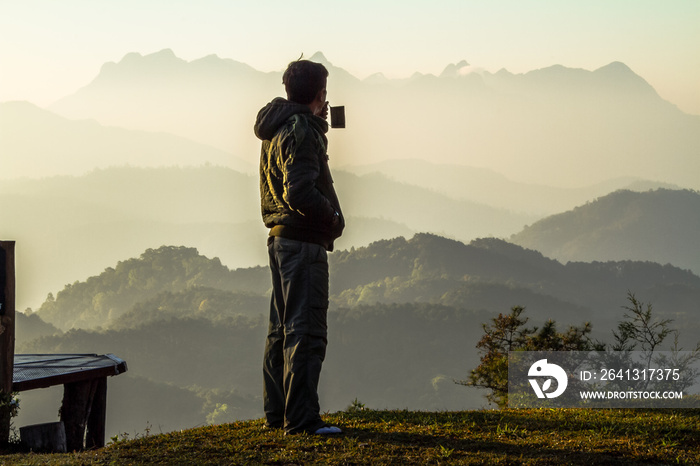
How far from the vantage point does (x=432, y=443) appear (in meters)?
7.14

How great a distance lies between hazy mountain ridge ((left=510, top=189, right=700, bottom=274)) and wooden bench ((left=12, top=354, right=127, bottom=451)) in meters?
106

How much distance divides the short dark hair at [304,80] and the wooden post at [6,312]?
4466mm

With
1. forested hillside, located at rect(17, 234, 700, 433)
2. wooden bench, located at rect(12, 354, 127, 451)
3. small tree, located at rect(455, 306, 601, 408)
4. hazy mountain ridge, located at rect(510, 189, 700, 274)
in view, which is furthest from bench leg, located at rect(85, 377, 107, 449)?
hazy mountain ridge, located at rect(510, 189, 700, 274)

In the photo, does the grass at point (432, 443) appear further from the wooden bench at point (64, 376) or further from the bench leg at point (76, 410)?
the bench leg at point (76, 410)

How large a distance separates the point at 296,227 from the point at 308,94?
1.37 m

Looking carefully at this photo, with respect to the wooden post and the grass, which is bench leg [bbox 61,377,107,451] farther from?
the grass

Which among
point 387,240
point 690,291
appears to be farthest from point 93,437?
point 690,291

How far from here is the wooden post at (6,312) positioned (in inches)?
377

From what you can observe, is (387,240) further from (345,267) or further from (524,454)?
(524,454)

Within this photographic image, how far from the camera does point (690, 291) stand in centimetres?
10356

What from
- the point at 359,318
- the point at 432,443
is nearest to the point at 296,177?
the point at 432,443

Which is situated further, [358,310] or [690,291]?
[690,291]

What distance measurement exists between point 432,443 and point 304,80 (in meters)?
3.76

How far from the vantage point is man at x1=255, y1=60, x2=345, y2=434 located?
24.0 feet
